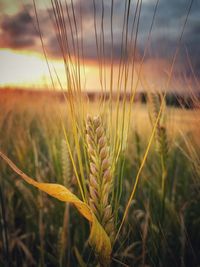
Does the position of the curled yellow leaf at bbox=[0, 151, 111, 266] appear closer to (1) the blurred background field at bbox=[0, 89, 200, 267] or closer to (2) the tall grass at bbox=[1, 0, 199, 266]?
(2) the tall grass at bbox=[1, 0, 199, 266]

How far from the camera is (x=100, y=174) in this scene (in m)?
0.50

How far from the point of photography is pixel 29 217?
106 cm

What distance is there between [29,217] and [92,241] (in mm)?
644

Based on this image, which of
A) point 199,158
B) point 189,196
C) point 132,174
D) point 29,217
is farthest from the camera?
point 132,174

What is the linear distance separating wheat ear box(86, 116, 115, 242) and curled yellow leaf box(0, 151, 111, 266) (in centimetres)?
3

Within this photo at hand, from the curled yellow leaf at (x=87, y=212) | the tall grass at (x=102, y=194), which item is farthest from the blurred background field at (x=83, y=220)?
the curled yellow leaf at (x=87, y=212)

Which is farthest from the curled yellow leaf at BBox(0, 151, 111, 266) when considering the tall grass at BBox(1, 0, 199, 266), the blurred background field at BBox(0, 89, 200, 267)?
the blurred background field at BBox(0, 89, 200, 267)

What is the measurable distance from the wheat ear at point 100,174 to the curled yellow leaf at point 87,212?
3cm

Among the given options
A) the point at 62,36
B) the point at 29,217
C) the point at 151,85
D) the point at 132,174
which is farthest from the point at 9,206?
the point at 62,36

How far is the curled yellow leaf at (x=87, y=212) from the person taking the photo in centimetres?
44

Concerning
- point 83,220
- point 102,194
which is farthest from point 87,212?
point 83,220

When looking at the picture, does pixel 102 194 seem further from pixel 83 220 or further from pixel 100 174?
pixel 83 220

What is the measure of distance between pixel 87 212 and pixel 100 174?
0.22ft

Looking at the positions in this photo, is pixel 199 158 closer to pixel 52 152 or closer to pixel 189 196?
pixel 189 196
